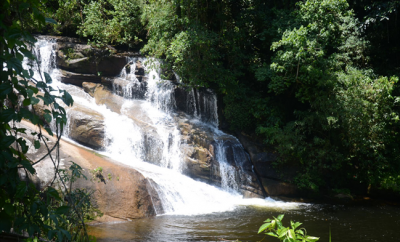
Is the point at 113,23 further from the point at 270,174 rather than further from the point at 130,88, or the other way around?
the point at 270,174

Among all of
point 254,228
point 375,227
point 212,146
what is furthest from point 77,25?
point 375,227

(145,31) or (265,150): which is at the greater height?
(145,31)

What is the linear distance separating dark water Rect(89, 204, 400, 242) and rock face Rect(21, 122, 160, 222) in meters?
0.48

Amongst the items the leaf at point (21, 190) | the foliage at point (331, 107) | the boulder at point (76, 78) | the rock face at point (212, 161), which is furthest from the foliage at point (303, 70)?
the leaf at point (21, 190)

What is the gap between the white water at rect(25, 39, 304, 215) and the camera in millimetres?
9539

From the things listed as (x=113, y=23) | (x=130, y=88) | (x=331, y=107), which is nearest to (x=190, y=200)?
(x=331, y=107)

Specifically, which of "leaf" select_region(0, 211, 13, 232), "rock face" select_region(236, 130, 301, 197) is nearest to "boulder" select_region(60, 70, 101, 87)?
"rock face" select_region(236, 130, 301, 197)

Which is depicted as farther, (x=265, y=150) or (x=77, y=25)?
(x=77, y=25)

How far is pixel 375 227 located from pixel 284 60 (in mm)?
6482

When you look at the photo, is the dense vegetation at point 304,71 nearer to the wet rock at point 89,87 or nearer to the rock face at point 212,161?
the rock face at point 212,161

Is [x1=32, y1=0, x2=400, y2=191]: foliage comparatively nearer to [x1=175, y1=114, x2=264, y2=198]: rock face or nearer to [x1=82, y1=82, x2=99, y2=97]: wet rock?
[x1=175, y1=114, x2=264, y2=198]: rock face

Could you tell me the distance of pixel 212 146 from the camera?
458 inches

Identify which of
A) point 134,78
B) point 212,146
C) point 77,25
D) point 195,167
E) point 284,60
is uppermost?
point 77,25

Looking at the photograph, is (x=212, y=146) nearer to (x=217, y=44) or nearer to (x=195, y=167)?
(x=195, y=167)
